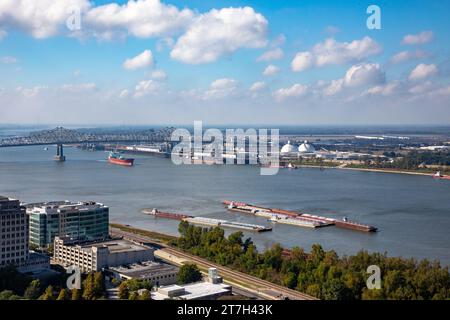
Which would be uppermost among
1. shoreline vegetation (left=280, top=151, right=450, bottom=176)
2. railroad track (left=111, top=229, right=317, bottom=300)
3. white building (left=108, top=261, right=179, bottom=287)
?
shoreline vegetation (left=280, top=151, right=450, bottom=176)

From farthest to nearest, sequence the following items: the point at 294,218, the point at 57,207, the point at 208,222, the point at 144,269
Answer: the point at 294,218
the point at 208,222
the point at 57,207
the point at 144,269

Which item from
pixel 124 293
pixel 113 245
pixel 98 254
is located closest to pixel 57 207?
pixel 113 245

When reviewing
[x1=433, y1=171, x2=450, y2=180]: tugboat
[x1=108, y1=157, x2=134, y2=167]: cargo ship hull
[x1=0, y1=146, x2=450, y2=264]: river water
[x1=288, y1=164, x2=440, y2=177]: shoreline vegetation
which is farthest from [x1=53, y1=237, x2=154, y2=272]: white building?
[x1=288, y1=164, x2=440, y2=177]: shoreline vegetation

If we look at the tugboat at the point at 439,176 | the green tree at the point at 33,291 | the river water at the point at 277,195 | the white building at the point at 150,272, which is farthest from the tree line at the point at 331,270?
the tugboat at the point at 439,176

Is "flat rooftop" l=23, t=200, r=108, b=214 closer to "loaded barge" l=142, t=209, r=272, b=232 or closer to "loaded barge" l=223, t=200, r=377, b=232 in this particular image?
"loaded barge" l=142, t=209, r=272, b=232

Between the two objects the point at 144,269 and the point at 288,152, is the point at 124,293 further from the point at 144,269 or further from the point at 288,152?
the point at 288,152

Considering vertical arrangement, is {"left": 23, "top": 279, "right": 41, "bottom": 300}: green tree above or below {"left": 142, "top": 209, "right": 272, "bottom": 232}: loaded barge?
above

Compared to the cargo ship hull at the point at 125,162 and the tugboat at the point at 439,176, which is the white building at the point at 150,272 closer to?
the tugboat at the point at 439,176
